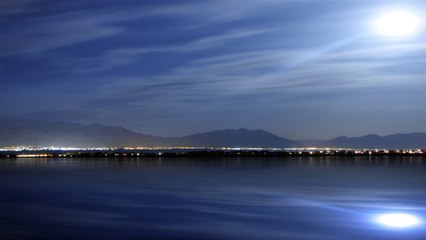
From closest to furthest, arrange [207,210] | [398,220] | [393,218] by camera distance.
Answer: [398,220] < [393,218] < [207,210]

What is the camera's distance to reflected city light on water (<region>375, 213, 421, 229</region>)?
32375mm

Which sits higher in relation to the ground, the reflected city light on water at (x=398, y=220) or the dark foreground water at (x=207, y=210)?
the dark foreground water at (x=207, y=210)

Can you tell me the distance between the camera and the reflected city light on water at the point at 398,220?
3238 centimetres

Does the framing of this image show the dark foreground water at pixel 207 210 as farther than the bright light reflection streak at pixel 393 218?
No

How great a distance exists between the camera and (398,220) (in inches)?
1357

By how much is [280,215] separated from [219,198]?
35.9ft

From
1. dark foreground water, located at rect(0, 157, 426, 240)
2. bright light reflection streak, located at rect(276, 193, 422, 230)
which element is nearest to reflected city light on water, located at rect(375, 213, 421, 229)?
bright light reflection streak, located at rect(276, 193, 422, 230)

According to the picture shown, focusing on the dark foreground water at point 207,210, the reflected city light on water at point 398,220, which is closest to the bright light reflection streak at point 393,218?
the reflected city light on water at point 398,220

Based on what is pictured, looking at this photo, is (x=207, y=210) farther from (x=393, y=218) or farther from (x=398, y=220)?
(x=398, y=220)

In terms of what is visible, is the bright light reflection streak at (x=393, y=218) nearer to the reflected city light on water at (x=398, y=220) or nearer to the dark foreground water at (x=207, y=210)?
the reflected city light on water at (x=398, y=220)

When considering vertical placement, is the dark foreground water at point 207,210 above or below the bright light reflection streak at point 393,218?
above

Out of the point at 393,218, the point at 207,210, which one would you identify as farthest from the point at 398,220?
the point at 207,210

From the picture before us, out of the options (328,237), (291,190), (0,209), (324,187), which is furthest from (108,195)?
(328,237)

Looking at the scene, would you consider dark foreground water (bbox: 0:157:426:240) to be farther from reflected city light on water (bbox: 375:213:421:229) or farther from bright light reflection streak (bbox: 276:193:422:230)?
reflected city light on water (bbox: 375:213:421:229)
